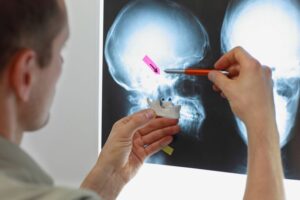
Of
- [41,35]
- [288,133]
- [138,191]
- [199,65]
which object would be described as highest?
[41,35]

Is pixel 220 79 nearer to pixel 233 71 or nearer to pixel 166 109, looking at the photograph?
pixel 233 71

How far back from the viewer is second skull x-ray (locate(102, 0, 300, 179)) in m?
0.96

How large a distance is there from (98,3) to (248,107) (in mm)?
523

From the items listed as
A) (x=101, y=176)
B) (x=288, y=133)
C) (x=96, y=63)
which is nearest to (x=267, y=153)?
(x=288, y=133)

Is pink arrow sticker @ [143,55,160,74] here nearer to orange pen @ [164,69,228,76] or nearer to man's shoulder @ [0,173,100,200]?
orange pen @ [164,69,228,76]

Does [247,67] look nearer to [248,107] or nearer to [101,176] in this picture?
[248,107]

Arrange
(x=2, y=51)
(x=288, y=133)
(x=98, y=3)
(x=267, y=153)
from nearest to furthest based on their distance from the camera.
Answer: (x=2, y=51) < (x=267, y=153) < (x=288, y=133) < (x=98, y=3)

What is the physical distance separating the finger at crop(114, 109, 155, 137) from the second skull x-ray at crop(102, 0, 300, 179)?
0.07 meters

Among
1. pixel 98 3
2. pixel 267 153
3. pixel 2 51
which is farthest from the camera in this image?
pixel 98 3

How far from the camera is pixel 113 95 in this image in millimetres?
1145

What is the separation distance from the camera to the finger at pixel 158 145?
108cm

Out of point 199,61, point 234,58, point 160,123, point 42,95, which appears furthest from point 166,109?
point 42,95

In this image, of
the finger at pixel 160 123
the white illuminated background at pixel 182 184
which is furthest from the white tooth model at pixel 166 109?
the white illuminated background at pixel 182 184

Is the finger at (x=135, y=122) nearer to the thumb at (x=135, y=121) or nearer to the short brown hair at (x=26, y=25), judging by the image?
the thumb at (x=135, y=121)
